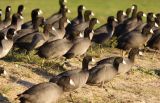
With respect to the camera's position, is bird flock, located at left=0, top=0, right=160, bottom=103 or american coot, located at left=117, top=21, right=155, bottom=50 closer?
bird flock, located at left=0, top=0, right=160, bottom=103

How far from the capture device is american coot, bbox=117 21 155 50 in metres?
17.5

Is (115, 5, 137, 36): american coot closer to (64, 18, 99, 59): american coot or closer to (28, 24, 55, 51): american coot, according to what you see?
(64, 18, 99, 59): american coot

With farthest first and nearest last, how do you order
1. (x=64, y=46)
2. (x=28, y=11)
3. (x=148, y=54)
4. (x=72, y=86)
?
(x=28, y=11), (x=148, y=54), (x=64, y=46), (x=72, y=86)

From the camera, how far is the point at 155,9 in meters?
32.4

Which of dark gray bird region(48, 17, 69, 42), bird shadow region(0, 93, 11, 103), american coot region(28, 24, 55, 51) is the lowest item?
bird shadow region(0, 93, 11, 103)

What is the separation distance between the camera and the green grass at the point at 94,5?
31.4m

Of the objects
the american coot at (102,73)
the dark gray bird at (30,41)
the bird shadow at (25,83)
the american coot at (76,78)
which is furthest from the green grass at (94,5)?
the american coot at (76,78)

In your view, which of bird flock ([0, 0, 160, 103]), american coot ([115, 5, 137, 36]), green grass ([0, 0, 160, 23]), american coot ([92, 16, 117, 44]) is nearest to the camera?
bird flock ([0, 0, 160, 103])

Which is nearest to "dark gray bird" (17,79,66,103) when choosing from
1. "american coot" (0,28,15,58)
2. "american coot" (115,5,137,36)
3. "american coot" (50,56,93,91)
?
"american coot" (50,56,93,91)

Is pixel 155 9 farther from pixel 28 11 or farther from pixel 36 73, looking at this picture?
pixel 36 73

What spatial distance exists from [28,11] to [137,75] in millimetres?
16190

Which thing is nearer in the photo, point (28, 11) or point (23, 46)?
point (23, 46)

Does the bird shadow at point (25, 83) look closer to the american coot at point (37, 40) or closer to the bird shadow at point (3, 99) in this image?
the bird shadow at point (3, 99)

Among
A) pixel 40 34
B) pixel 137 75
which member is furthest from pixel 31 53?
pixel 137 75
